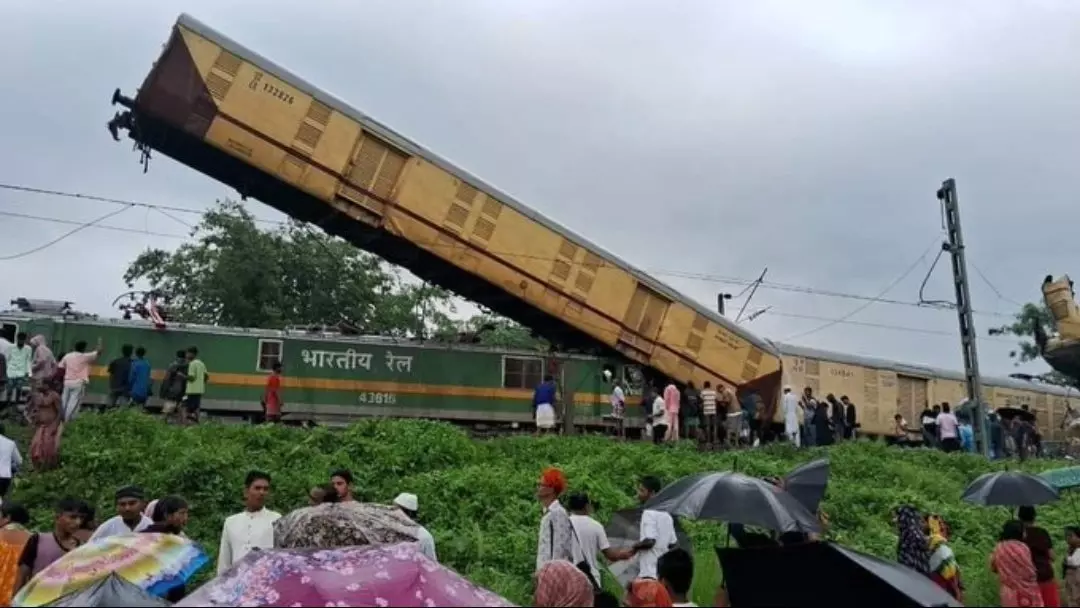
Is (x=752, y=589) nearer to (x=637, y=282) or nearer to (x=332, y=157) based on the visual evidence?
(x=332, y=157)

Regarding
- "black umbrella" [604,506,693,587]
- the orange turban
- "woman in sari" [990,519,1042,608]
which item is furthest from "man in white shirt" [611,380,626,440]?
the orange turban

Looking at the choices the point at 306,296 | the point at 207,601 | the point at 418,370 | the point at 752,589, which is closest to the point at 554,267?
the point at 418,370

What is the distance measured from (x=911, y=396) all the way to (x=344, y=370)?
18.0m

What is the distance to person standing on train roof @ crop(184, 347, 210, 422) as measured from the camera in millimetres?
16688

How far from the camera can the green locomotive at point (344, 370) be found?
18.5m

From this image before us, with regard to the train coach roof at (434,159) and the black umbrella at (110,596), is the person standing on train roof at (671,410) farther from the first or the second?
the black umbrella at (110,596)

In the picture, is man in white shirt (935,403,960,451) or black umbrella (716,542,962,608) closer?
black umbrella (716,542,962,608)

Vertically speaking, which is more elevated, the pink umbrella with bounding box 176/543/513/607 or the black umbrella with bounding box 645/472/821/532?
the black umbrella with bounding box 645/472/821/532

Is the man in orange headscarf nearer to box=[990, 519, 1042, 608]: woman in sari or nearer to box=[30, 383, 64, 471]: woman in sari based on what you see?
box=[990, 519, 1042, 608]: woman in sari

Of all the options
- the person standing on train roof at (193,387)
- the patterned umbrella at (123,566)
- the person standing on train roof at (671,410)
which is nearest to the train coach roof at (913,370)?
the person standing on train roof at (671,410)

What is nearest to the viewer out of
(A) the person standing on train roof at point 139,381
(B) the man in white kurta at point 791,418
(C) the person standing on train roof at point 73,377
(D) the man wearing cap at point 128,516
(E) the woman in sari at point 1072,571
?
(D) the man wearing cap at point 128,516

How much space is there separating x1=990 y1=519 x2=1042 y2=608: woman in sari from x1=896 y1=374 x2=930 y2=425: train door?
22711 millimetres

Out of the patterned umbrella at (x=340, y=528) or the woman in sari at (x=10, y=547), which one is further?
the woman in sari at (x=10, y=547)

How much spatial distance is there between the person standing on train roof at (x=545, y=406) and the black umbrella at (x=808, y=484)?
11.7 m
